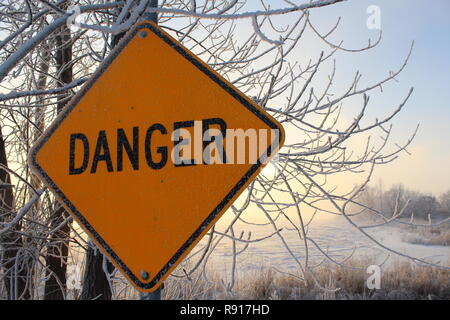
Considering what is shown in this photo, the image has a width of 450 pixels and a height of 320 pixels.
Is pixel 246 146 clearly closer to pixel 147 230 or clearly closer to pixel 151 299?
pixel 147 230

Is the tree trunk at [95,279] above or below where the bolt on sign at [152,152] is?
below

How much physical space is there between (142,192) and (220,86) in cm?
57

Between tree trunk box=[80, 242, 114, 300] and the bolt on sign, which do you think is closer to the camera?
the bolt on sign

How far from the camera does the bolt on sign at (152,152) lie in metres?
1.78

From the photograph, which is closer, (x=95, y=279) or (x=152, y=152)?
(x=152, y=152)

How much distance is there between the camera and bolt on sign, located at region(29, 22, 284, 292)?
178 centimetres

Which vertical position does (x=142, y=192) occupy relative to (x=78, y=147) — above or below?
below

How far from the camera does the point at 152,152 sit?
1.88 m

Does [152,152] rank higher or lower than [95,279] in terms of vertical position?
higher

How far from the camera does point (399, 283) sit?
1210 centimetres

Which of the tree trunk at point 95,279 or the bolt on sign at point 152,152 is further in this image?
the tree trunk at point 95,279

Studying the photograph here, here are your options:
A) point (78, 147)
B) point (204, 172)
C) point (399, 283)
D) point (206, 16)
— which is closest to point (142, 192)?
point (204, 172)

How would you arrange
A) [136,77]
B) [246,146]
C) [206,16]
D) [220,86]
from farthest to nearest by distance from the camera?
[206,16] < [136,77] < [220,86] < [246,146]

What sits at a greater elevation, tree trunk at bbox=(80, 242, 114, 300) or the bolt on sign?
the bolt on sign
